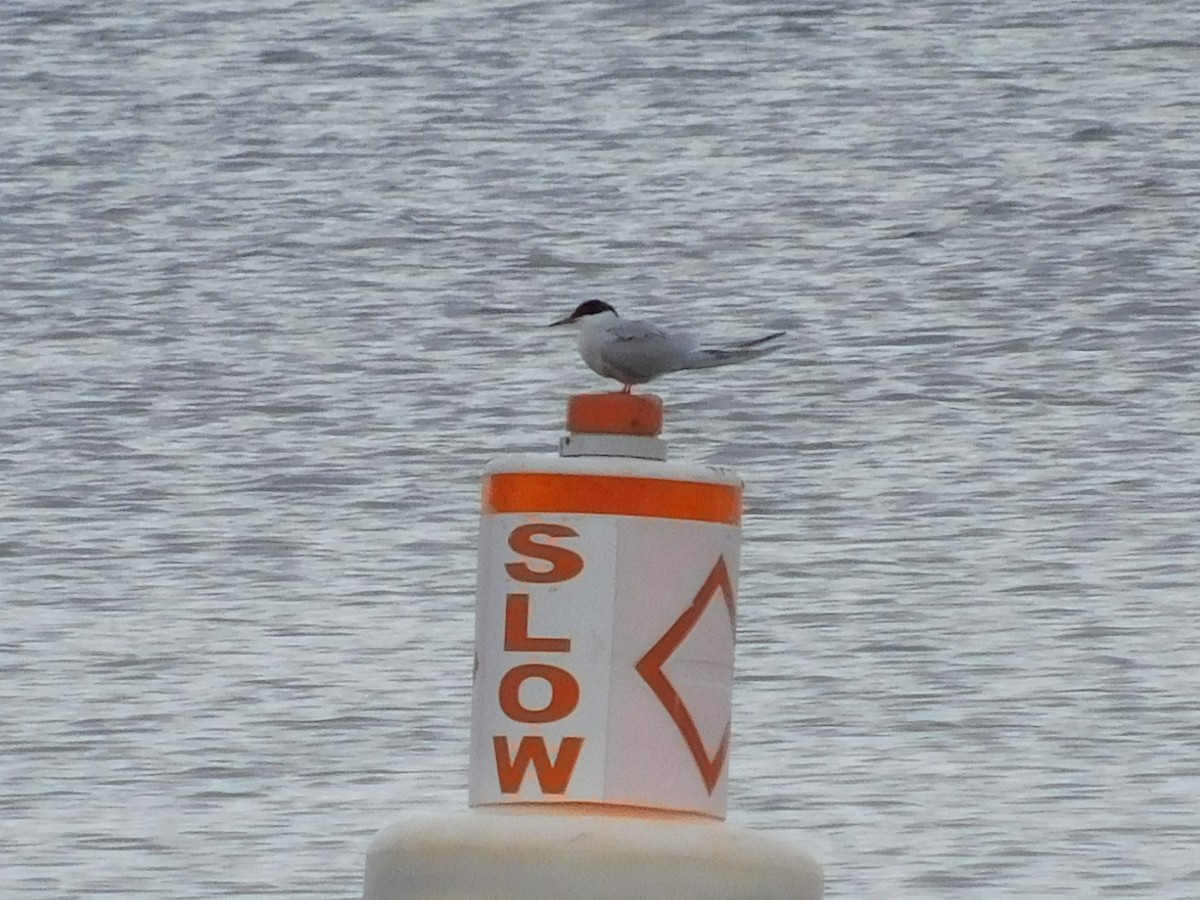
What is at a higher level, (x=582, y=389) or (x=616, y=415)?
(x=616, y=415)

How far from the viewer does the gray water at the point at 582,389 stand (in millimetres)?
3295

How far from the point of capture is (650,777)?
5.90 ft

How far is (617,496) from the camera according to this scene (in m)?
1.80

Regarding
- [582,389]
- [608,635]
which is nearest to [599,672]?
[608,635]

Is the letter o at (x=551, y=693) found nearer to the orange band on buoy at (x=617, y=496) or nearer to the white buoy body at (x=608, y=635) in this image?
the white buoy body at (x=608, y=635)

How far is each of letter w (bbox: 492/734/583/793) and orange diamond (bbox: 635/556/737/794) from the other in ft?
0.21

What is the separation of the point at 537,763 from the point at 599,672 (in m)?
0.07

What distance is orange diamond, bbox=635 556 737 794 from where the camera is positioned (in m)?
1.80

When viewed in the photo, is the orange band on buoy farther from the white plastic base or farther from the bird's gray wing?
the bird's gray wing

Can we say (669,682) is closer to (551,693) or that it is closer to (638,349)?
(551,693)

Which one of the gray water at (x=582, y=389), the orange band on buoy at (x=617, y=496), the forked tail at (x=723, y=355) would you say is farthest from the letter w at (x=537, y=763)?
the gray water at (x=582, y=389)

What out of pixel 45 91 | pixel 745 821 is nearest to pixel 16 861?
pixel 745 821

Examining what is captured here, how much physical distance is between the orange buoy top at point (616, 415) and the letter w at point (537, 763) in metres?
0.21

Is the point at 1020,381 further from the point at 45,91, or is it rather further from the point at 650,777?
the point at 650,777
